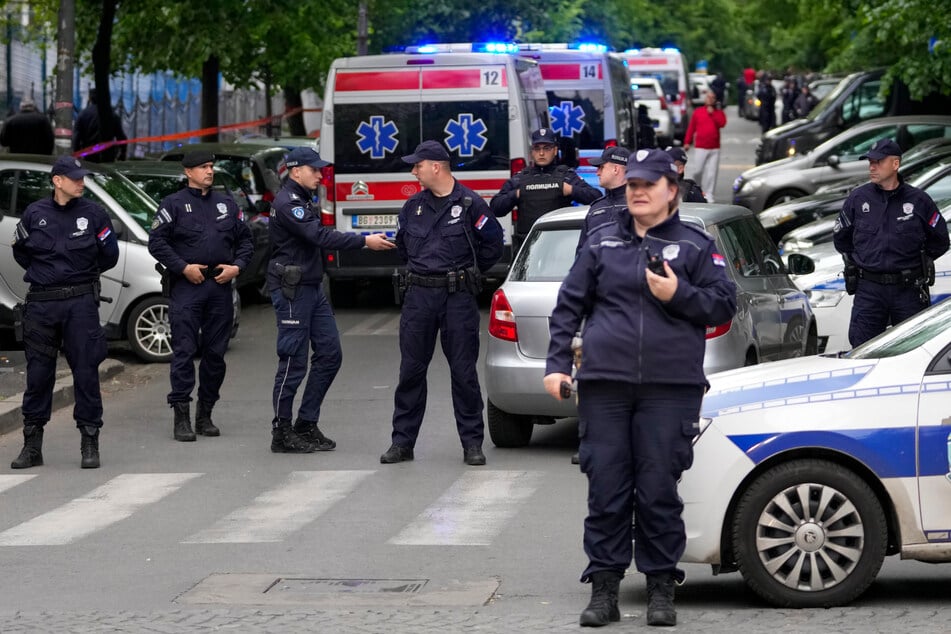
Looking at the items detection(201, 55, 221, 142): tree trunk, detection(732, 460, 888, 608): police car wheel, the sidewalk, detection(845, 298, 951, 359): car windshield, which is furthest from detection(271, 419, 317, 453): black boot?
detection(201, 55, 221, 142): tree trunk

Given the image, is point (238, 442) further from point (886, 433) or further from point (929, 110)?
point (929, 110)

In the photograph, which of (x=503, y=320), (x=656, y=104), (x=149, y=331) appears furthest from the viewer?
(x=656, y=104)

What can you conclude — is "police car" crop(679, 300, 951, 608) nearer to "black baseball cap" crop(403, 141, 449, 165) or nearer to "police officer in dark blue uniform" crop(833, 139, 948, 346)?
"black baseball cap" crop(403, 141, 449, 165)

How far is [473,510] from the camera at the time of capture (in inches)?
360

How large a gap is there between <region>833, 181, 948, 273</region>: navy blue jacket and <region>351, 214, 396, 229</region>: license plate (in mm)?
7125

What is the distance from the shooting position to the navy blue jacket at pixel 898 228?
36.1ft

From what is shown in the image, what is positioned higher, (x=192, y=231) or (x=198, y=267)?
(x=192, y=231)

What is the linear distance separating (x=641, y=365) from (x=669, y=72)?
42.2 meters

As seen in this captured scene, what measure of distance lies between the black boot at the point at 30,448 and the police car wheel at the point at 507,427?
2.79 m

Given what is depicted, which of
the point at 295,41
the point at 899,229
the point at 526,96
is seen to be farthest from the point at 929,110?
the point at 899,229

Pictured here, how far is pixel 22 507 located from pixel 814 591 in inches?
184

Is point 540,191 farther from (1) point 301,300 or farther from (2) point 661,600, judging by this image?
(2) point 661,600

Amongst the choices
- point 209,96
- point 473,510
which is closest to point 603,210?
point 473,510

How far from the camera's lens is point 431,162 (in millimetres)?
10289
